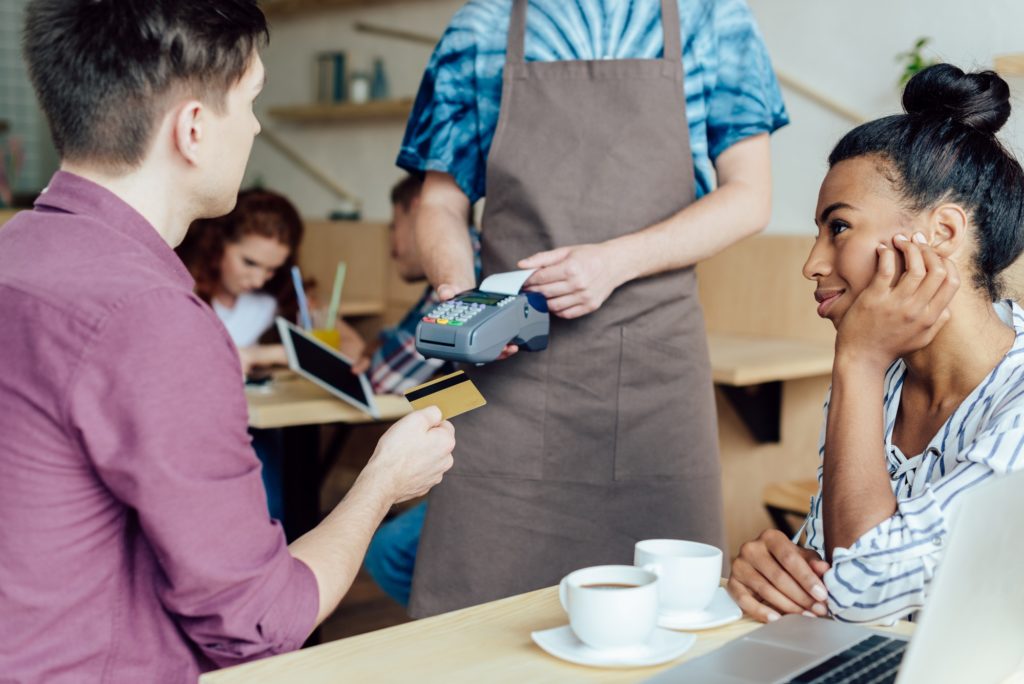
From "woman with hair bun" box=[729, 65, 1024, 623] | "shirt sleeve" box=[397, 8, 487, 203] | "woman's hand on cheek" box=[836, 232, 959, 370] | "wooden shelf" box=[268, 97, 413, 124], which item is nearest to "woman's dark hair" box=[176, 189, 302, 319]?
"wooden shelf" box=[268, 97, 413, 124]

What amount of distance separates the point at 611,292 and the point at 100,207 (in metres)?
0.82

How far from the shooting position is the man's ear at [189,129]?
1007mm

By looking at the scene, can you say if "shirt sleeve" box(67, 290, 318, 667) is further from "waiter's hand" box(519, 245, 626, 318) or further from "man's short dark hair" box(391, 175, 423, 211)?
"man's short dark hair" box(391, 175, 423, 211)

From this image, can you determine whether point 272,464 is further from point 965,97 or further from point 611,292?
point 965,97

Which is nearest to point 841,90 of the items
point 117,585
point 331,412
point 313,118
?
point 331,412

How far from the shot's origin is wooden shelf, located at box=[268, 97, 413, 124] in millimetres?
4648

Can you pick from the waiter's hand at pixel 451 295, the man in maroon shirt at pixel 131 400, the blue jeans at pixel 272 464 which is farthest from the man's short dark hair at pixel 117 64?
the blue jeans at pixel 272 464

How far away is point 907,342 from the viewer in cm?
118

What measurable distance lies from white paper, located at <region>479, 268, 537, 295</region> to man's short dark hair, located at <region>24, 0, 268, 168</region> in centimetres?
53

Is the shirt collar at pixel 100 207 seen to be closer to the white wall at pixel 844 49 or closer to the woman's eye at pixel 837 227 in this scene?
the woman's eye at pixel 837 227

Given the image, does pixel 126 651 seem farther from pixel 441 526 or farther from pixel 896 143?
pixel 896 143

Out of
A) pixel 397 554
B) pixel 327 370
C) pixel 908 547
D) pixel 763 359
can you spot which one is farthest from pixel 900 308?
pixel 763 359

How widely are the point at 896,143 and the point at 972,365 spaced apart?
0.82 feet

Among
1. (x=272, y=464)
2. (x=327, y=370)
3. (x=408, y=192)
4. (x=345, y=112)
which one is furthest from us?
(x=345, y=112)
